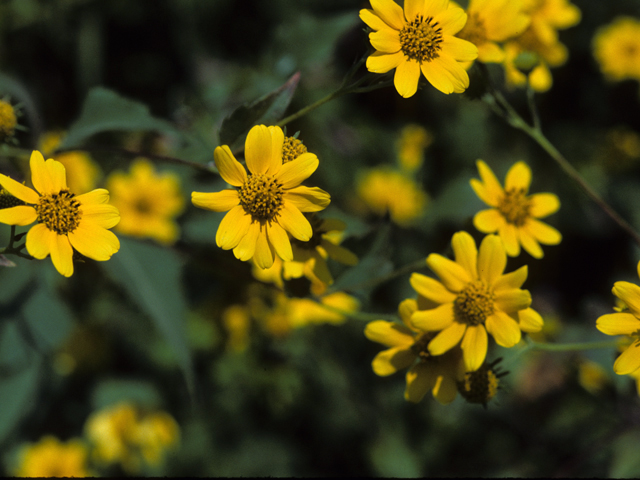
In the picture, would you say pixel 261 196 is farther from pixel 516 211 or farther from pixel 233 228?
pixel 516 211

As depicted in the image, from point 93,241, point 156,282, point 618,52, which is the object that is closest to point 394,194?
point 618,52

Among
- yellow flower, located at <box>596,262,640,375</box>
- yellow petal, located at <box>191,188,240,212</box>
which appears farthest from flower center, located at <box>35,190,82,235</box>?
yellow flower, located at <box>596,262,640,375</box>

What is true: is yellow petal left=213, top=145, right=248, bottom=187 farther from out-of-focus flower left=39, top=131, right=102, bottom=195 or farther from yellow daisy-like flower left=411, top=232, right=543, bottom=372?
out-of-focus flower left=39, top=131, right=102, bottom=195

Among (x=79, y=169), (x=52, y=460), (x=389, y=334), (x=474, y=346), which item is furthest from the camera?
(x=52, y=460)

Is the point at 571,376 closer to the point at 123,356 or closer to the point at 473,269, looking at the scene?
the point at 473,269

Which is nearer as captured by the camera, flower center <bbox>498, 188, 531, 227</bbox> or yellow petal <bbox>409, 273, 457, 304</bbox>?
yellow petal <bbox>409, 273, 457, 304</bbox>

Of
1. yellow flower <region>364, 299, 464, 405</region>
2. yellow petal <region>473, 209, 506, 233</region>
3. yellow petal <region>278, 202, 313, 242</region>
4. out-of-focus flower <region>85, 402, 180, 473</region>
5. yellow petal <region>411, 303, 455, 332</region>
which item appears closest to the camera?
yellow petal <region>278, 202, 313, 242</region>

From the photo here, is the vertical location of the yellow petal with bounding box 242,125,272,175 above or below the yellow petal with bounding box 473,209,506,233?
below
